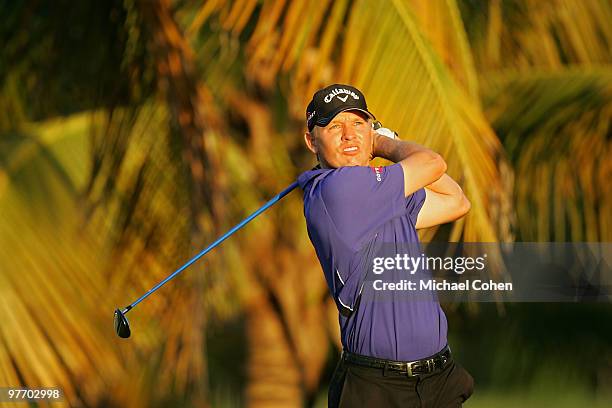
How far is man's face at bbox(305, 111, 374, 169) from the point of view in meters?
2.97

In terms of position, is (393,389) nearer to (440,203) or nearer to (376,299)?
(376,299)

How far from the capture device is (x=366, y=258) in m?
2.85

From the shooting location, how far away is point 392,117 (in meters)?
4.61

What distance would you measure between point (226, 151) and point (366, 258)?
2816 millimetres

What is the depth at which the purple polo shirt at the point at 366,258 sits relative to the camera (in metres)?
2.81

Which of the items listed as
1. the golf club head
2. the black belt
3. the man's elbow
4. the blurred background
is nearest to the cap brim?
the man's elbow

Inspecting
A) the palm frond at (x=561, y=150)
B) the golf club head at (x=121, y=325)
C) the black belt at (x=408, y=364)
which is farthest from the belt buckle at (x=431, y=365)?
the palm frond at (x=561, y=150)

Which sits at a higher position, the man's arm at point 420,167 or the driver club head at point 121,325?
the man's arm at point 420,167

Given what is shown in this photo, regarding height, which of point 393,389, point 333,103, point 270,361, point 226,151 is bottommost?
point 270,361

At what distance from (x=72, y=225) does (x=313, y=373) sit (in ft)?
5.58

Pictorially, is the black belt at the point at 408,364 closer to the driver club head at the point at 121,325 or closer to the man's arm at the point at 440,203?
the man's arm at the point at 440,203

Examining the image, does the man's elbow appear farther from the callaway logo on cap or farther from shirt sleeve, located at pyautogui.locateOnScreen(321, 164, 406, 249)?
the callaway logo on cap

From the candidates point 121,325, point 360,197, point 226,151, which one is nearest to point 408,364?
point 360,197

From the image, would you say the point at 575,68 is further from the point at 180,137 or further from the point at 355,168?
the point at 355,168
